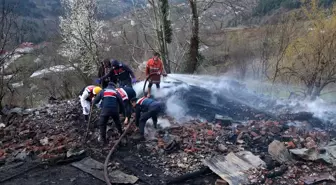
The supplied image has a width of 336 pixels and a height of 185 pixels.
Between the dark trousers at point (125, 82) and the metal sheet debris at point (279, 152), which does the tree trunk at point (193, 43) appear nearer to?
the dark trousers at point (125, 82)

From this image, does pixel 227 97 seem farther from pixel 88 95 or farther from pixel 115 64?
pixel 88 95

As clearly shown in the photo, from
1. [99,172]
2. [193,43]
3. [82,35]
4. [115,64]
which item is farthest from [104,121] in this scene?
[82,35]

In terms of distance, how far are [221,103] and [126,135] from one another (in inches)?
149

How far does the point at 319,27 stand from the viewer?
67.3ft

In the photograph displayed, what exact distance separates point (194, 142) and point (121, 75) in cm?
339

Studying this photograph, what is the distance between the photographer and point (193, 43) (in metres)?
16.9

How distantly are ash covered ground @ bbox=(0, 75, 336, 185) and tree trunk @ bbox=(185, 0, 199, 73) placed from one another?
20.7ft

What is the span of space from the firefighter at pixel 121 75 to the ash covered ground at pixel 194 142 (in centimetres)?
101

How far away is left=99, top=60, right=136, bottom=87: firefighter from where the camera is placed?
958 cm

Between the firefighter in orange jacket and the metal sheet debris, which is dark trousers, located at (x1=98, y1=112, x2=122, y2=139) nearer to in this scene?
the firefighter in orange jacket

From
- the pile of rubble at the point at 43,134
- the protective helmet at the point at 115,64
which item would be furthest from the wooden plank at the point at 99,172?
the protective helmet at the point at 115,64

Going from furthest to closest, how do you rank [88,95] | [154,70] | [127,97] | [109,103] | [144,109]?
[154,70]
[88,95]
[127,97]
[144,109]
[109,103]

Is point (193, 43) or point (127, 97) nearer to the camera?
point (127, 97)

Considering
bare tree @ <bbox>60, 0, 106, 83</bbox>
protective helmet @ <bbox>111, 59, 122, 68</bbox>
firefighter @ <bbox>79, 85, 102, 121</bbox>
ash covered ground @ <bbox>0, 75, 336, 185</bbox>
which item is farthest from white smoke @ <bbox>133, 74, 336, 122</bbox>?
bare tree @ <bbox>60, 0, 106, 83</bbox>
